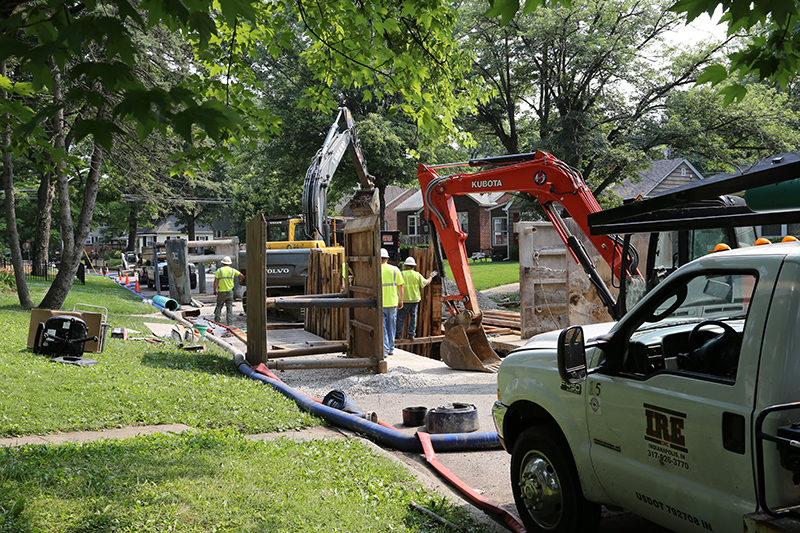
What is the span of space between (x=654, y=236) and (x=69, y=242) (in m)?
15.5

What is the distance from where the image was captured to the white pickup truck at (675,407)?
9.88 ft

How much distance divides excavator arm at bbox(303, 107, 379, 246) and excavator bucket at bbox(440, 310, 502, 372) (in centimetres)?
830

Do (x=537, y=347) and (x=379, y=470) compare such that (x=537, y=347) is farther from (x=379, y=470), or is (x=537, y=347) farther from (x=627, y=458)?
(x=379, y=470)

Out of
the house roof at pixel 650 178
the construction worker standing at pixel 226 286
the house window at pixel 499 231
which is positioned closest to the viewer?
the construction worker standing at pixel 226 286

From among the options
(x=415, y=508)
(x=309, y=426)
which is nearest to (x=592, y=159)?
(x=309, y=426)

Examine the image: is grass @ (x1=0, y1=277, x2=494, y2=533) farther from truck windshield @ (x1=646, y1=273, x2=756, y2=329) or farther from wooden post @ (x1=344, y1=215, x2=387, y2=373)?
wooden post @ (x1=344, y1=215, x2=387, y2=373)

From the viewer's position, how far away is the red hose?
4.80 metres

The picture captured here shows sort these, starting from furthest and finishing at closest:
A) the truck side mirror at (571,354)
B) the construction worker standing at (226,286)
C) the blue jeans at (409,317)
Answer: the construction worker standing at (226,286), the blue jeans at (409,317), the truck side mirror at (571,354)

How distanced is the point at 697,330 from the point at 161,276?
30319mm

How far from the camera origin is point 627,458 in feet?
12.5

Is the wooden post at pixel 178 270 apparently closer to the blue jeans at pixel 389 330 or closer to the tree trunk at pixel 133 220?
the blue jeans at pixel 389 330

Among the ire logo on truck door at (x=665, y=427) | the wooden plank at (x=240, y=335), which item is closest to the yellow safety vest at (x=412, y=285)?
the wooden plank at (x=240, y=335)

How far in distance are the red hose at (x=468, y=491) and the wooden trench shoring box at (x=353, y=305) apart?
4.11m

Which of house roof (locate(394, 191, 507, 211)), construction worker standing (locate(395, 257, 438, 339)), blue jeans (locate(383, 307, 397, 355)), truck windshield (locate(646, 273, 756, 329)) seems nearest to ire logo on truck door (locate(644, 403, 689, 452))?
truck windshield (locate(646, 273, 756, 329))
